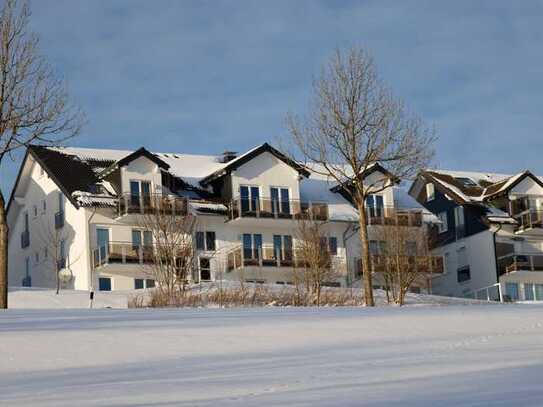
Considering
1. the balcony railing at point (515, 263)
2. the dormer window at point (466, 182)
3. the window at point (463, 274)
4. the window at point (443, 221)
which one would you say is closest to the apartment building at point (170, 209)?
the window at point (443, 221)

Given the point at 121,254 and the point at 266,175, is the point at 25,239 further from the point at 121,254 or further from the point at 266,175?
the point at 266,175

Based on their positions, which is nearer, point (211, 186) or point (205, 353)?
point (205, 353)

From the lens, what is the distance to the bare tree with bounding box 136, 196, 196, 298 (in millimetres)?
43531

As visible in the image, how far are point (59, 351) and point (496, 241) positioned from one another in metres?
54.0

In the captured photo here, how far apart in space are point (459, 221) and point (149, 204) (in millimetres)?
21584

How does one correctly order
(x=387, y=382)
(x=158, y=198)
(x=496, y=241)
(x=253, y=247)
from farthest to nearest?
(x=496, y=241), (x=253, y=247), (x=158, y=198), (x=387, y=382)

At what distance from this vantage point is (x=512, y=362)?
58.6 ft

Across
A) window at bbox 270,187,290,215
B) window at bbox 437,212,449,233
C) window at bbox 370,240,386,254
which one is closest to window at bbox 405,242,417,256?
window at bbox 370,240,386,254

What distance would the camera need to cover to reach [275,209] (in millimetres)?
→ 62594

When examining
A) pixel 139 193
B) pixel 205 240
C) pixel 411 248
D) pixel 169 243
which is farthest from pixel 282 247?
pixel 169 243

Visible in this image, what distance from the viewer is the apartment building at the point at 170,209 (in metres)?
58.2

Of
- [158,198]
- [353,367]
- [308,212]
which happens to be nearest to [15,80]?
[353,367]

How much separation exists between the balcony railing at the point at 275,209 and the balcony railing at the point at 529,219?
44.6 feet

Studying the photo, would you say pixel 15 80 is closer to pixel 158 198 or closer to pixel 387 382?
pixel 387 382
